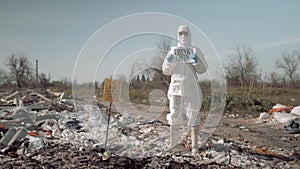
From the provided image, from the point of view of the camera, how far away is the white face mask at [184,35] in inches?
206

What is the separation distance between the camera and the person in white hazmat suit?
207 inches

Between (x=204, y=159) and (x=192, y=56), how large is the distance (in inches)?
66.6

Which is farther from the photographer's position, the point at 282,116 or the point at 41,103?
the point at 41,103

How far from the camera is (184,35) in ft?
17.3

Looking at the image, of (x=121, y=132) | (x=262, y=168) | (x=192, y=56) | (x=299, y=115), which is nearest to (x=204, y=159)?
(x=262, y=168)

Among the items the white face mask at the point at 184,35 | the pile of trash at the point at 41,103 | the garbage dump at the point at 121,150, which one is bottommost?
the garbage dump at the point at 121,150

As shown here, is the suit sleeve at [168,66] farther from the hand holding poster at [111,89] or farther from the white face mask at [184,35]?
the hand holding poster at [111,89]

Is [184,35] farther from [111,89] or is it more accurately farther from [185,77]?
[111,89]

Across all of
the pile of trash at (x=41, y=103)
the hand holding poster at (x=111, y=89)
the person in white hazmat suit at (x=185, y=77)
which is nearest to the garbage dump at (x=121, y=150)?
the person in white hazmat suit at (x=185, y=77)

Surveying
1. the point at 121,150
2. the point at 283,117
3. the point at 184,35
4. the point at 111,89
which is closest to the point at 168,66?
the point at 184,35

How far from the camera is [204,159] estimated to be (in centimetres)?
541

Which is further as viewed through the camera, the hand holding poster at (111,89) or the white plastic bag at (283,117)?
the white plastic bag at (283,117)

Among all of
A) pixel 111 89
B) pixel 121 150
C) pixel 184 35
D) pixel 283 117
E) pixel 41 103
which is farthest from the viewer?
pixel 41 103

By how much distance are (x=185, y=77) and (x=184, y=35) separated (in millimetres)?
669
